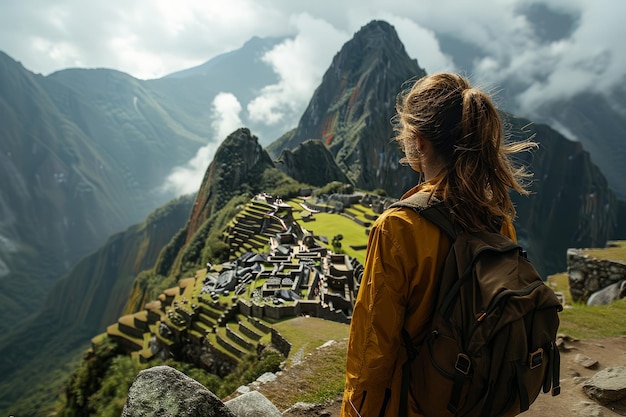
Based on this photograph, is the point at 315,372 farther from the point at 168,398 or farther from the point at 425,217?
the point at 425,217

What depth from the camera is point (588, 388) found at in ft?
15.3

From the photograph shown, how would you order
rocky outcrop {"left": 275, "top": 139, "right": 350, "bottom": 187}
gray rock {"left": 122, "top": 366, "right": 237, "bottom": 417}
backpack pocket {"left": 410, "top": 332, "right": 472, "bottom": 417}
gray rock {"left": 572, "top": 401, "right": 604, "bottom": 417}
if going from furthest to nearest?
rocky outcrop {"left": 275, "top": 139, "right": 350, "bottom": 187}
gray rock {"left": 572, "top": 401, "right": 604, "bottom": 417}
gray rock {"left": 122, "top": 366, "right": 237, "bottom": 417}
backpack pocket {"left": 410, "top": 332, "right": 472, "bottom": 417}

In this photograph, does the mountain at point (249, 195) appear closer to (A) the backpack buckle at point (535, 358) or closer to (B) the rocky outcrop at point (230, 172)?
(B) the rocky outcrop at point (230, 172)

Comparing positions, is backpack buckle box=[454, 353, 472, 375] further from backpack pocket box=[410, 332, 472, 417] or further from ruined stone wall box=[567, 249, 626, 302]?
ruined stone wall box=[567, 249, 626, 302]

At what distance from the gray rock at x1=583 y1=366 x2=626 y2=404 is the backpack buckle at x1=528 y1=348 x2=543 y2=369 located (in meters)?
4.07

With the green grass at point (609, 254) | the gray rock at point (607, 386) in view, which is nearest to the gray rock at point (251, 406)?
the gray rock at point (607, 386)

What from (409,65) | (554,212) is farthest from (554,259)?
(409,65)

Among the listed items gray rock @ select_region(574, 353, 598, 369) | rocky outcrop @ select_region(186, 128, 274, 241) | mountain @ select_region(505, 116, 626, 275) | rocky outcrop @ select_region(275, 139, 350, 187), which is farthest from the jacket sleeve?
mountain @ select_region(505, 116, 626, 275)

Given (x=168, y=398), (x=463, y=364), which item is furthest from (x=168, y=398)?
(x=463, y=364)

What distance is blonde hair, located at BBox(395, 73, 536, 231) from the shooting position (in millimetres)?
1993

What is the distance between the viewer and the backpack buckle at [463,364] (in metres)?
1.74

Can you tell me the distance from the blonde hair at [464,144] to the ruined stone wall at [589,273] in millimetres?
11045

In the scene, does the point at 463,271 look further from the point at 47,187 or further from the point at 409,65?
the point at 47,187

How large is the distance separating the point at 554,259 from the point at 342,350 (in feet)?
484
